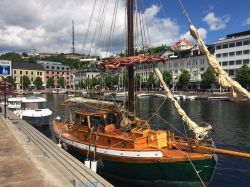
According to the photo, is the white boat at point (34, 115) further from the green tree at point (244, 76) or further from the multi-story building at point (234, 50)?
the multi-story building at point (234, 50)

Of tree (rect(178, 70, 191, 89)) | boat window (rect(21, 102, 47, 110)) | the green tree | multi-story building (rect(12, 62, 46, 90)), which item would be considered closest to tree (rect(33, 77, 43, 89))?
multi-story building (rect(12, 62, 46, 90))

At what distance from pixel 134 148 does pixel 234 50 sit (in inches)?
4316

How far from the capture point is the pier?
12.9 meters

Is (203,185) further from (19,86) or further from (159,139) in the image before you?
(19,86)

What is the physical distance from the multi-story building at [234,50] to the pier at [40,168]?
10751cm

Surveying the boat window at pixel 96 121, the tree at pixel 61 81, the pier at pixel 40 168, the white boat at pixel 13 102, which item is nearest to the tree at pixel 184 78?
the white boat at pixel 13 102

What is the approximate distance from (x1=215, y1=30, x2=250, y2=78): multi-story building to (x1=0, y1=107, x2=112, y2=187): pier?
4233 inches

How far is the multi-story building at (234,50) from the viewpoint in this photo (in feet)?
381

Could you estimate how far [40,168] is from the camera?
14625 millimetres

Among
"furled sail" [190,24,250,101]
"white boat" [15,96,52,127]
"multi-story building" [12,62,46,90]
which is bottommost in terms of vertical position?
"white boat" [15,96,52,127]

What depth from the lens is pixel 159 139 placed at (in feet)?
64.5

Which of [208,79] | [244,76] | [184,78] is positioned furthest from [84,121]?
[184,78]

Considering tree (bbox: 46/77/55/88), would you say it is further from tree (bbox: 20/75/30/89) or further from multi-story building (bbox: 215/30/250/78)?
multi-story building (bbox: 215/30/250/78)

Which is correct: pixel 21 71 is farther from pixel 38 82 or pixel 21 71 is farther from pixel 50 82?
pixel 50 82
